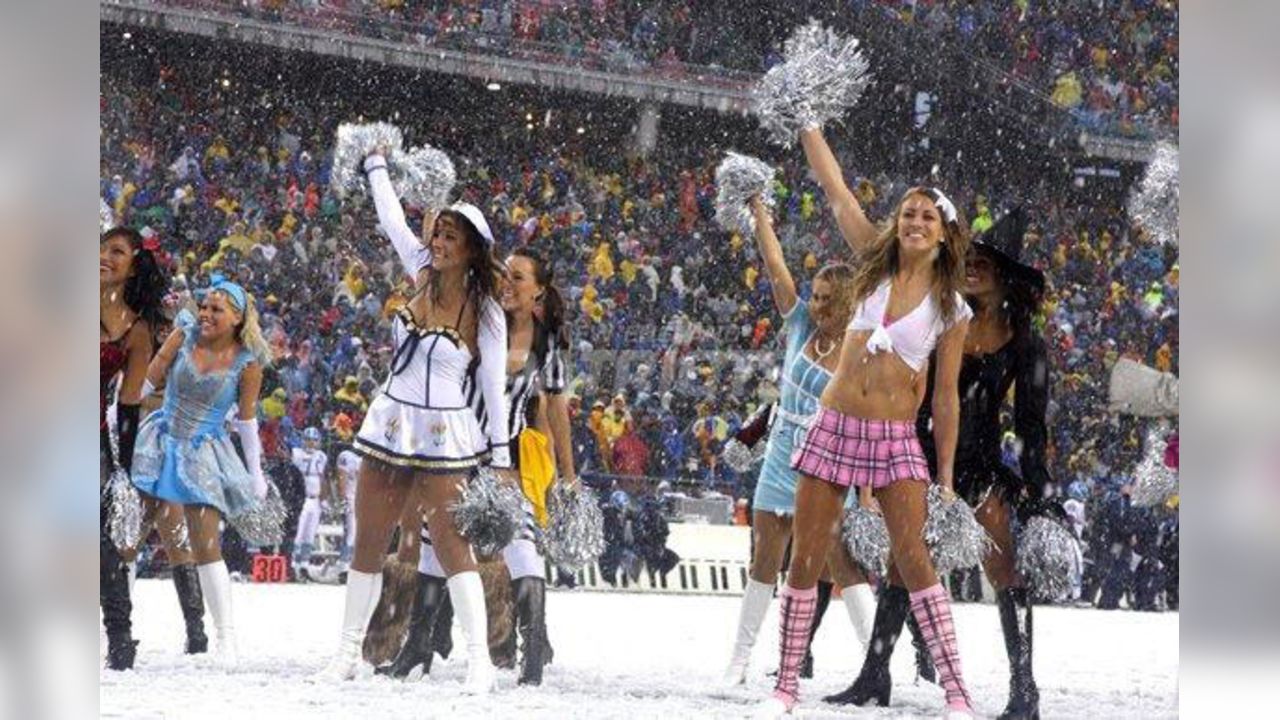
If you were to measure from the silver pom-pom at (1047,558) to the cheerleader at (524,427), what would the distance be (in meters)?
1.39

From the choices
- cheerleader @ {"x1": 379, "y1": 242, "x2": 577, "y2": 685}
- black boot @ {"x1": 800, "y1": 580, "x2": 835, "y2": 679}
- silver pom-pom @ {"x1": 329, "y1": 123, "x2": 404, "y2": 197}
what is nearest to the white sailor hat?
cheerleader @ {"x1": 379, "y1": 242, "x2": 577, "y2": 685}

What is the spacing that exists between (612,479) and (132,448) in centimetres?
148

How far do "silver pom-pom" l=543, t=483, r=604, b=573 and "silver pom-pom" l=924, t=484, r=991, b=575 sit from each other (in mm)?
1082

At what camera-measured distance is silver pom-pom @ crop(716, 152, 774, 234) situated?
240 inches

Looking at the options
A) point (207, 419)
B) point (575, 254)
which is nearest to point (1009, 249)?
point (575, 254)

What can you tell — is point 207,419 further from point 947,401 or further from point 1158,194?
point 1158,194

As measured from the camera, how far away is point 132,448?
20.4 ft

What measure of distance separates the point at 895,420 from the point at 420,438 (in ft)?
4.71

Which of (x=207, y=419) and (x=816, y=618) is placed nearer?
(x=816, y=618)

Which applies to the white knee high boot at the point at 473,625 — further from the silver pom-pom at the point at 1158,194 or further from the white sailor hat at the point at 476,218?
the silver pom-pom at the point at 1158,194

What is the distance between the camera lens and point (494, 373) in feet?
20.0

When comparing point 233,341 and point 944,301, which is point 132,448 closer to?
point 233,341
